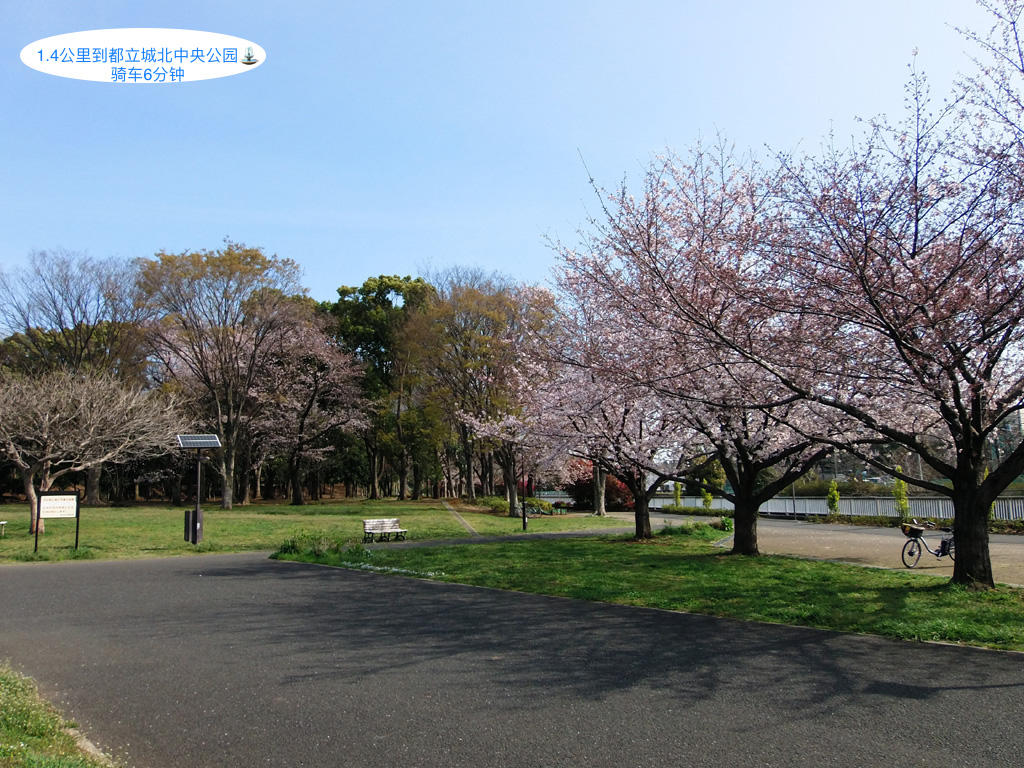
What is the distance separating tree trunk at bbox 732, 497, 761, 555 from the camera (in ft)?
53.0

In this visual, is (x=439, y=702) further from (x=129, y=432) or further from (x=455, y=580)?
(x=129, y=432)

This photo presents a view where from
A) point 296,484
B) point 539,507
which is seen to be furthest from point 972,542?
point 296,484

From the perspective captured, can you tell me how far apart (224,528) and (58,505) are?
764 cm

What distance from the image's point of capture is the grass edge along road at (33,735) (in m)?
3.83

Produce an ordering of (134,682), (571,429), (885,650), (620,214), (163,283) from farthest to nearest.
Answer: (163,283) → (571,429) → (620,214) → (885,650) → (134,682)

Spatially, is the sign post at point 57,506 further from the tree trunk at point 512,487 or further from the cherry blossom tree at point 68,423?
the tree trunk at point 512,487

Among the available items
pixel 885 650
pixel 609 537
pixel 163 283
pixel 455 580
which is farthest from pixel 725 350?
pixel 163 283

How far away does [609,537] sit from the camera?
73.4 ft

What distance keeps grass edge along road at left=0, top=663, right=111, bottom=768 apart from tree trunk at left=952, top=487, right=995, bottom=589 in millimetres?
10814

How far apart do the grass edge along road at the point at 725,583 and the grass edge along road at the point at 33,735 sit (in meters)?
6.84

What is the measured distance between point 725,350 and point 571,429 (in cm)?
1084

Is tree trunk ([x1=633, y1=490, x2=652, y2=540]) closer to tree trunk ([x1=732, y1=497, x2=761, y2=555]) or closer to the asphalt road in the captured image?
tree trunk ([x1=732, y1=497, x2=761, y2=555])

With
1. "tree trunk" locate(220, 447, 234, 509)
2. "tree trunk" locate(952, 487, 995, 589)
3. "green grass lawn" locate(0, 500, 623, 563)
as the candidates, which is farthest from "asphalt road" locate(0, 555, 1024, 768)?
"tree trunk" locate(220, 447, 234, 509)

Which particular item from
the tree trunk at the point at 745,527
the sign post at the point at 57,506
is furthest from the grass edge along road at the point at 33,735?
the tree trunk at the point at 745,527
